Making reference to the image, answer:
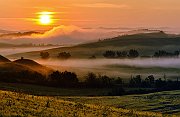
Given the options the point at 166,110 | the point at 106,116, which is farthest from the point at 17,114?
the point at 166,110

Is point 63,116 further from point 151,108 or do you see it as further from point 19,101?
point 151,108

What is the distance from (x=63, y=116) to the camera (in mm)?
39500

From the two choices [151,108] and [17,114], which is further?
[151,108]

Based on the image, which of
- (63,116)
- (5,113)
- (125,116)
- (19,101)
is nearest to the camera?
(5,113)

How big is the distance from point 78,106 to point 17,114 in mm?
13750

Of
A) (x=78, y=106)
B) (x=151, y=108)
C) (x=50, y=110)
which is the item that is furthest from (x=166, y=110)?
(x=50, y=110)

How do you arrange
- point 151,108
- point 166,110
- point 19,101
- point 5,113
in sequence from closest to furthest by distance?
point 5,113 < point 19,101 < point 166,110 < point 151,108

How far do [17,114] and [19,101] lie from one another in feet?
26.5

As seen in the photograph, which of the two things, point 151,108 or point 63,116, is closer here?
point 63,116

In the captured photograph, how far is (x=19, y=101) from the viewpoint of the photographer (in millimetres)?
43812

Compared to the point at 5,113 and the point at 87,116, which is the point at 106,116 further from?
the point at 5,113

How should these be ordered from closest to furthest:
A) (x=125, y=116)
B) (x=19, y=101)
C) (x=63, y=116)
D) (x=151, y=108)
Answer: (x=63, y=116) < (x=19, y=101) < (x=125, y=116) < (x=151, y=108)

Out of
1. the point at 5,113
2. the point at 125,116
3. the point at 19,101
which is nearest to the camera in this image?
the point at 5,113

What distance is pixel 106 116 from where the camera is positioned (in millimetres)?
44375
